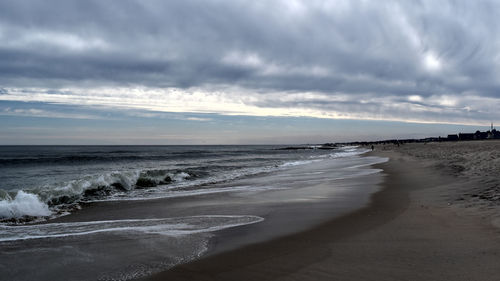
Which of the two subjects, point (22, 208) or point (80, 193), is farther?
point (80, 193)

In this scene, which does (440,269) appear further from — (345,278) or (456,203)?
(456,203)

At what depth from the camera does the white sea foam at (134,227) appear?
6898mm

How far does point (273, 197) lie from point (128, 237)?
19.4ft

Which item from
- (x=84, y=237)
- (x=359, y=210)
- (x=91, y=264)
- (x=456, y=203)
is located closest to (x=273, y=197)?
(x=359, y=210)

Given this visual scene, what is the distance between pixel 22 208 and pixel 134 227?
14.6 feet

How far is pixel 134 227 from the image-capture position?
24.3 ft

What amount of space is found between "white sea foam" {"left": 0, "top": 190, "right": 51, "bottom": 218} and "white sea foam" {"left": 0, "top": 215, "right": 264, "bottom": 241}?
1.36 meters

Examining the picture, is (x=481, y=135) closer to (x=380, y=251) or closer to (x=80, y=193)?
(x=80, y=193)

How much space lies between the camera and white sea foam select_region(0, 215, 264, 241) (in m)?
6.90

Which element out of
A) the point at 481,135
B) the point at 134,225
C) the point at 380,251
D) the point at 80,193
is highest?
the point at 481,135

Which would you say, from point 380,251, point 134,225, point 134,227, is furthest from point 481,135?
point 134,227

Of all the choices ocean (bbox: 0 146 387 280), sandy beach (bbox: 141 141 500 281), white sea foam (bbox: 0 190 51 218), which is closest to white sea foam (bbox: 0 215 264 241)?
ocean (bbox: 0 146 387 280)

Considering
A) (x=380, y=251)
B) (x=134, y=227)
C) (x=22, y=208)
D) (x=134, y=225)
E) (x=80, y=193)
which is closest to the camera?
(x=380, y=251)

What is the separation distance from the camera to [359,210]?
8500 mm
